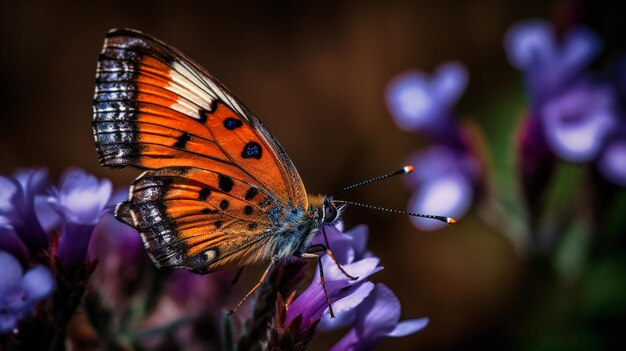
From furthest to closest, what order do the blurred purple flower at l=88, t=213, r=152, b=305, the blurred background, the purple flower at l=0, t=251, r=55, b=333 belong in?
1. the blurred background
2. the blurred purple flower at l=88, t=213, r=152, b=305
3. the purple flower at l=0, t=251, r=55, b=333

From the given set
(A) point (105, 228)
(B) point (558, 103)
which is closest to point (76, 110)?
(A) point (105, 228)

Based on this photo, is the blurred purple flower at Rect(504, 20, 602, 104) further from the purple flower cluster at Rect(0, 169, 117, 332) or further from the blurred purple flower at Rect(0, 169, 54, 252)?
the blurred purple flower at Rect(0, 169, 54, 252)

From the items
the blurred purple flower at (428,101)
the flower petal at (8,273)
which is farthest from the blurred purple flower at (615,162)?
the flower petal at (8,273)

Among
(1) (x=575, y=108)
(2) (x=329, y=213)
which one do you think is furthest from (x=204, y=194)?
(1) (x=575, y=108)

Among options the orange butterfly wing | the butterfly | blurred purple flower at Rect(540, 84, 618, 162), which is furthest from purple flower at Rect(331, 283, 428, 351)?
blurred purple flower at Rect(540, 84, 618, 162)

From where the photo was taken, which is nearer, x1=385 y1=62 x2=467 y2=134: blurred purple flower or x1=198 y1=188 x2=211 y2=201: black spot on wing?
x1=198 y1=188 x2=211 y2=201: black spot on wing

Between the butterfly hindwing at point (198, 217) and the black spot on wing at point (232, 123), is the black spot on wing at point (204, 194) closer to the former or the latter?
the butterfly hindwing at point (198, 217)

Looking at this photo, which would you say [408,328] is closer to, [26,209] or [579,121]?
[26,209]
